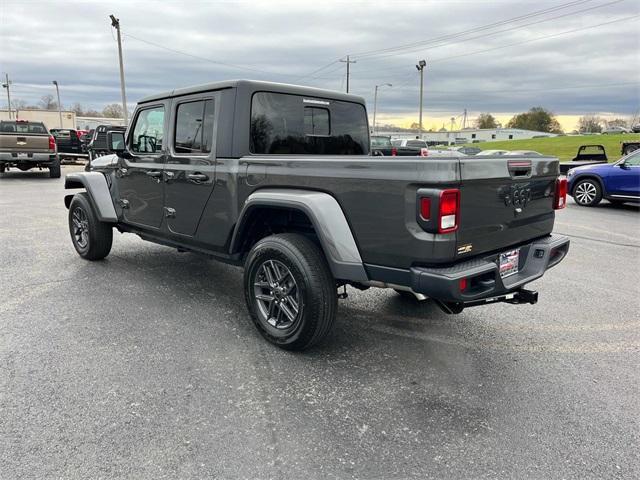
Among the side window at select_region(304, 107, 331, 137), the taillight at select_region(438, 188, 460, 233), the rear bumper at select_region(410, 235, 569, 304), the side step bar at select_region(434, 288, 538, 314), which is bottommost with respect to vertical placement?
the side step bar at select_region(434, 288, 538, 314)

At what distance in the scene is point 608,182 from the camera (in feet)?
38.4

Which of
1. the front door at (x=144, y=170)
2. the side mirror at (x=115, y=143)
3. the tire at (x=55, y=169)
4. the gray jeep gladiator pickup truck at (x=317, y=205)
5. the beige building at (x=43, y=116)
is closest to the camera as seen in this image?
the gray jeep gladiator pickup truck at (x=317, y=205)

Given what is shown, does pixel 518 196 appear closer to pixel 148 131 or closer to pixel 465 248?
pixel 465 248

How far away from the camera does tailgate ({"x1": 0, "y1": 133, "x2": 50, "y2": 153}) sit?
15727mm

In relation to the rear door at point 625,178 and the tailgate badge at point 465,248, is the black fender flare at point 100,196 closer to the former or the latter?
the tailgate badge at point 465,248

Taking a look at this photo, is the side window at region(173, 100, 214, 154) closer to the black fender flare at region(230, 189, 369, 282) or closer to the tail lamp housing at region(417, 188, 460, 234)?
the black fender flare at region(230, 189, 369, 282)

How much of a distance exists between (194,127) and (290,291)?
1826 mm

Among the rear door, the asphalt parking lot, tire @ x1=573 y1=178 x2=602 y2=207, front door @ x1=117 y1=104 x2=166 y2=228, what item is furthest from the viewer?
tire @ x1=573 y1=178 x2=602 y2=207

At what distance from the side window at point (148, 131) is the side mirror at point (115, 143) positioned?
0.11 meters

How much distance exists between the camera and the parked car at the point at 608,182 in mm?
11211

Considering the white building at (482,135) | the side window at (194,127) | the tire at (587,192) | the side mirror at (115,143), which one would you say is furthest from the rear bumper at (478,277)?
the white building at (482,135)

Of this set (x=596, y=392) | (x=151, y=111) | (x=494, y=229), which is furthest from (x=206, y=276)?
(x=596, y=392)

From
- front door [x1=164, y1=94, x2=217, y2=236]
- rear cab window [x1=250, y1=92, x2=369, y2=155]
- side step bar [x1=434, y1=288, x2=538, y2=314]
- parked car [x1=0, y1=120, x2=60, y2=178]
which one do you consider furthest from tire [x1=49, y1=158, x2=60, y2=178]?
side step bar [x1=434, y1=288, x2=538, y2=314]

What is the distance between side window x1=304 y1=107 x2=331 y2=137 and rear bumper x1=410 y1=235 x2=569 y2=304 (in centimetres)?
206
